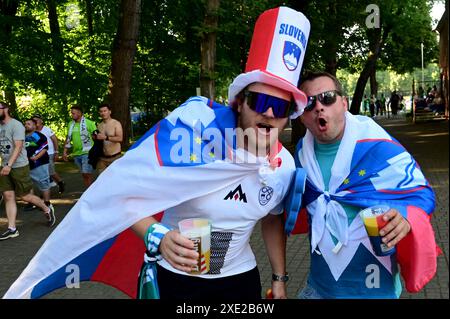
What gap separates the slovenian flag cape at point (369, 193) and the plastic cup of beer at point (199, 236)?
2.29 ft

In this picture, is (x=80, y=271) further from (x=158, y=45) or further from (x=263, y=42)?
(x=158, y=45)

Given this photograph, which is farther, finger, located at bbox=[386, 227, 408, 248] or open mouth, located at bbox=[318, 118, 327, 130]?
open mouth, located at bbox=[318, 118, 327, 130]

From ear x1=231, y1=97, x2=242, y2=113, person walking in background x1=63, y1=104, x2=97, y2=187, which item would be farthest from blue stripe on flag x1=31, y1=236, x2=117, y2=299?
person walking in background x1=63, y1=104, x2=97, y2=187

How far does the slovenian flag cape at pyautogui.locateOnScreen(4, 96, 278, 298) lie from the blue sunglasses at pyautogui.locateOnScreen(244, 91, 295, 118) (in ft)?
0.46

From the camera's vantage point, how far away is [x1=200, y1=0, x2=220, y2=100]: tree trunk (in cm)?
1200

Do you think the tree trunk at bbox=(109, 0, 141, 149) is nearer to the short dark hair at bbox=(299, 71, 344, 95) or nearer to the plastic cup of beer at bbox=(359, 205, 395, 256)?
the short dark hair at bbox=(299, 71, 344, 95)

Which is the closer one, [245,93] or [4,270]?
[245,93]

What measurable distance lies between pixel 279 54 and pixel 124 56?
9.98 m

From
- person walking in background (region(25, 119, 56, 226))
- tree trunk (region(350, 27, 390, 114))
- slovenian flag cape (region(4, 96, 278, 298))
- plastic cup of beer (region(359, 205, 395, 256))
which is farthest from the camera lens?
tree trunk (region(350, 27, 390, 114))

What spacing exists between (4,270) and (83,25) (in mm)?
19210

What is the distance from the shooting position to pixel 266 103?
2139 mm
